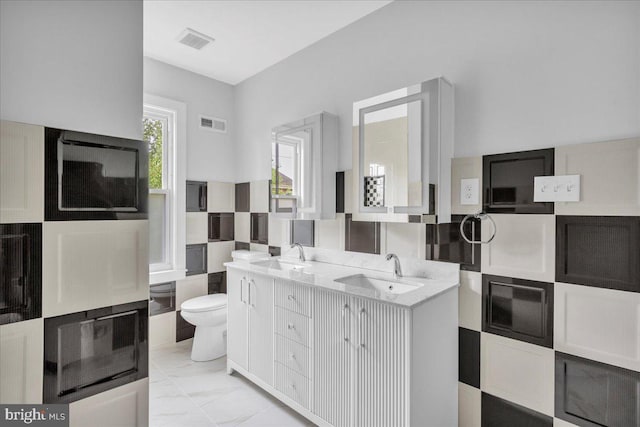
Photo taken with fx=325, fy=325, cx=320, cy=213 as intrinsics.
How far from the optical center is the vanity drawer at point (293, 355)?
6.24 feet

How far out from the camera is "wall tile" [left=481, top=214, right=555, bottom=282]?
1.56 meters

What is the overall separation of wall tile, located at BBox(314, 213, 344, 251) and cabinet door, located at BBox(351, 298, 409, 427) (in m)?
0.87

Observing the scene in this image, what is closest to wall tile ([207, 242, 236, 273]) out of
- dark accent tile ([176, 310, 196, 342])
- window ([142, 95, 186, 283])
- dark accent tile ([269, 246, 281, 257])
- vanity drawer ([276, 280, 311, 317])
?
window ([142, 95, 186, 283])

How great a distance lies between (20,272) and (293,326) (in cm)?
136

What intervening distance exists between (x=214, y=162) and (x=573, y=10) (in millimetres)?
2929

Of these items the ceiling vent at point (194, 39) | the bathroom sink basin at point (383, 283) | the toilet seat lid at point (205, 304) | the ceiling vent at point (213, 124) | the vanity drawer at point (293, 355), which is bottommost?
the vanity drawer at point (293, 355)

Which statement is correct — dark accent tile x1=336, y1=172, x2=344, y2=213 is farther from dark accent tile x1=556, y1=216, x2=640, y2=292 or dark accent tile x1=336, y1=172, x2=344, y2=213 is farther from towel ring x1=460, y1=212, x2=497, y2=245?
dark accent tile x1=556, y1=216, x2=640, y2=292

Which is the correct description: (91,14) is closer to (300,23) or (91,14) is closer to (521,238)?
(300,23)

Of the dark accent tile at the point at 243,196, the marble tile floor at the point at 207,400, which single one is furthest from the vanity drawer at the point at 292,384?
the dark accent tile at the point at 243,196

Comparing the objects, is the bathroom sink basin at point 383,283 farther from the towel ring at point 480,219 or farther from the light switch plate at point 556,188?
the light switch plate at point 556,188

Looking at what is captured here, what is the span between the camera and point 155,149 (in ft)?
9.86

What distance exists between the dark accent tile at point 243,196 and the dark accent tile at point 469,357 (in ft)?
7.44

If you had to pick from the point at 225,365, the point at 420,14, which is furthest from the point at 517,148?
the point at 225,365

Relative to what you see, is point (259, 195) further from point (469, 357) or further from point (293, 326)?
point (469, 357)
